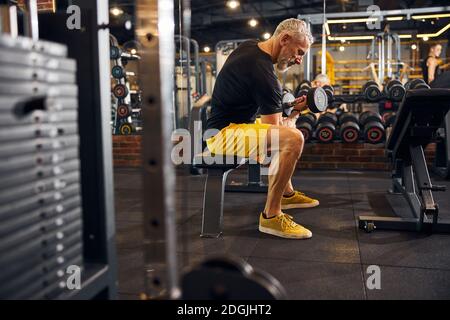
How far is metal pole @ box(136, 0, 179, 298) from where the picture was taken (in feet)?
2.16

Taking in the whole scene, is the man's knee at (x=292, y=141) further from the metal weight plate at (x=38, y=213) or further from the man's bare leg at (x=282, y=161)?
the metal weight plate at (x=38, y=213)

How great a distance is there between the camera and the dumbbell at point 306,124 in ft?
13.6

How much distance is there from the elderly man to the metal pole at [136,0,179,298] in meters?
1.32

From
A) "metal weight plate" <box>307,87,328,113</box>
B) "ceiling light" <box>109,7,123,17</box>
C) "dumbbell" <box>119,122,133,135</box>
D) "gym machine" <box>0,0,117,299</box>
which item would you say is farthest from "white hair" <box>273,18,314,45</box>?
"ceiling light" <box>109,7,123,17</box>

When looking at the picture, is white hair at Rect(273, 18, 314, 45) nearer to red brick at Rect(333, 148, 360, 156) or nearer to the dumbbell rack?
red brick at Rect(333, 148, 360, 156)

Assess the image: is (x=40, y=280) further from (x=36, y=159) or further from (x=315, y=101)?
(x=315, y=101)

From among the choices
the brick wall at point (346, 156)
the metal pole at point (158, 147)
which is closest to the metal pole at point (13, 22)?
the metal pole at point (158, 147)

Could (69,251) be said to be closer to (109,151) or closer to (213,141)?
(109,151)

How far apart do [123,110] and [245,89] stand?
3.47 m

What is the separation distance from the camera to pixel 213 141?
2.15 meters

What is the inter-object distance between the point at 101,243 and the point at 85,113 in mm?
305

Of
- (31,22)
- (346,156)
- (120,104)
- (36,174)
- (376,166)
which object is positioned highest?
(120,104)

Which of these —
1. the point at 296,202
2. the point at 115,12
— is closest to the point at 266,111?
the point at 296,202

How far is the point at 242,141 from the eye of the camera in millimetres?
2055
